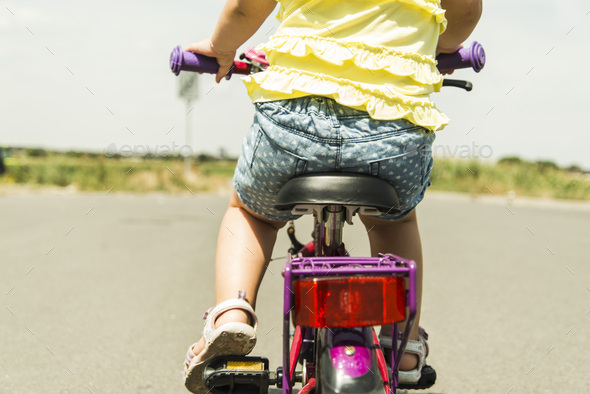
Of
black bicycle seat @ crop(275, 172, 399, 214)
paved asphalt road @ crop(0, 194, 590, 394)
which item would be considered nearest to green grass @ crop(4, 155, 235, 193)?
paved asphalt road @ crop(0, 194, 590, 394)

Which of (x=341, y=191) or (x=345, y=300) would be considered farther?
(x=341, y=191)

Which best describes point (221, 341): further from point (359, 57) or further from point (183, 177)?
point (183, 177)

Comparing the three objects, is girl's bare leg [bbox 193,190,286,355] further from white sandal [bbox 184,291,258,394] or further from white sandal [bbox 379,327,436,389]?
white sandal [bbox 379,327,436,389]

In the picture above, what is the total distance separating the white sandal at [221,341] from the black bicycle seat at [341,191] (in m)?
0.43

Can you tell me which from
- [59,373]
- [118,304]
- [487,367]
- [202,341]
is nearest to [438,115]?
[202,341]

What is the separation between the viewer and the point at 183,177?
23641mm

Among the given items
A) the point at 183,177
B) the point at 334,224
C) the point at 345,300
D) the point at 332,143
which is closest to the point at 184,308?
the point at 334,224

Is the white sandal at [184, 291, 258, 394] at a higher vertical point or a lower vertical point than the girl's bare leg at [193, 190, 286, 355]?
lower

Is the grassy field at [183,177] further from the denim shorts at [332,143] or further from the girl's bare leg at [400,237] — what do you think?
the denim shorts at [332,143]

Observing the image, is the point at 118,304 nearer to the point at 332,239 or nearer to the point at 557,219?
the point at 332,239

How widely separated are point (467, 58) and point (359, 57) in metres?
0.75

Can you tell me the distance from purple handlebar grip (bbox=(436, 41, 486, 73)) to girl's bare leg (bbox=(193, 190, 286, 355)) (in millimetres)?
859

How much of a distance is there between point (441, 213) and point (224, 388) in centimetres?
1110

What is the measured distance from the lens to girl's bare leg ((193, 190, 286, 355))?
205 centimetres
